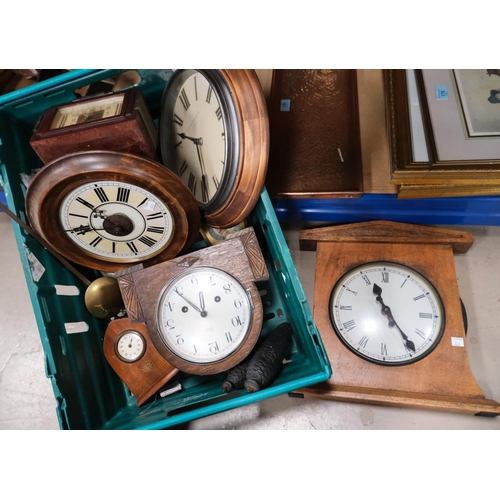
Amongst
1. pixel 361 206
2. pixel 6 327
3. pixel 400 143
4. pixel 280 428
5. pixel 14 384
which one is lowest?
pixel 280 428

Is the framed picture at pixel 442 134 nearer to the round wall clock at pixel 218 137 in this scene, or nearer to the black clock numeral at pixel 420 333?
the black clock numeral at pixel 420 333

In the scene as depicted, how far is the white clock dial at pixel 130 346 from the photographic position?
1.19 m

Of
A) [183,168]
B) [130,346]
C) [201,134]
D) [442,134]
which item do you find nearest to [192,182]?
[183,168]

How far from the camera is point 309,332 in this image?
1.02m

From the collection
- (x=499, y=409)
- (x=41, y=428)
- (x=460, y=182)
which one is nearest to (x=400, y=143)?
(x=460, y=182)

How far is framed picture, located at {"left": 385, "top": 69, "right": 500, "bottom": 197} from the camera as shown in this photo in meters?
1.28

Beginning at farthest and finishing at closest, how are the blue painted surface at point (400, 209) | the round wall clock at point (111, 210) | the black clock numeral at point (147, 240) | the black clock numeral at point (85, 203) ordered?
the blue painted surface at point (400, 209)
the black clock numeral at point (147, 240)
the black clock numeral at point (85, 203)
the round wall clock at point (111, 210)

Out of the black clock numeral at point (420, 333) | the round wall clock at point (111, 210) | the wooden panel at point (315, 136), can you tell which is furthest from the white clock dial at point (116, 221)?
the black clock numeral at point (420, 333)

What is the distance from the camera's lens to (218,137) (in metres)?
1.06

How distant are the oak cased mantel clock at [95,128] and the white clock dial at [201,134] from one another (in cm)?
15

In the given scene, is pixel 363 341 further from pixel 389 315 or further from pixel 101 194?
pixel 101 194

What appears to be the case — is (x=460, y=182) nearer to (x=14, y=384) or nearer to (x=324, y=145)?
(x=324, y=145)

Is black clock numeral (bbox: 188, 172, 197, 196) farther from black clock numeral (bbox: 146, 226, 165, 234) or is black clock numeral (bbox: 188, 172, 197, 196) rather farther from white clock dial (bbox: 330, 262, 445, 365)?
white clock dial (bbox: 330, 262, 445, 365)
